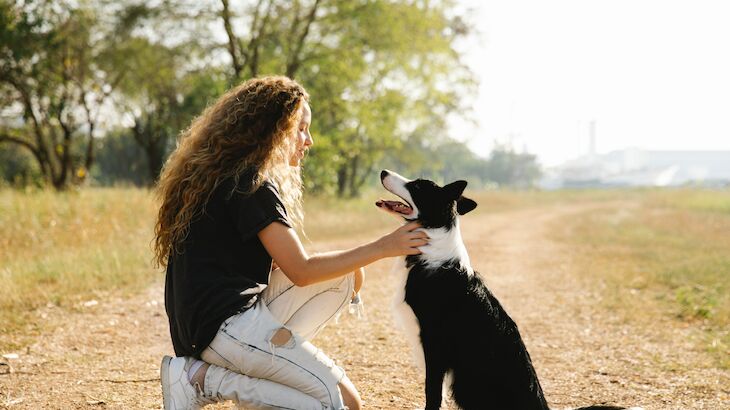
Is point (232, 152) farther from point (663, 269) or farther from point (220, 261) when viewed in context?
point (663, 269)

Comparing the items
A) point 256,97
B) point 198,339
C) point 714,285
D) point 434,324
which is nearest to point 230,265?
point 198,339

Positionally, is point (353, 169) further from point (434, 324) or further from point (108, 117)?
point (434, 324)

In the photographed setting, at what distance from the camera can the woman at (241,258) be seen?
276 centimetres

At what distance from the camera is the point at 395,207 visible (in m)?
3.08

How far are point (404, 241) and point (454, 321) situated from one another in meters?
0.48

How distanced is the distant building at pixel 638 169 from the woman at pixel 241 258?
10273cm

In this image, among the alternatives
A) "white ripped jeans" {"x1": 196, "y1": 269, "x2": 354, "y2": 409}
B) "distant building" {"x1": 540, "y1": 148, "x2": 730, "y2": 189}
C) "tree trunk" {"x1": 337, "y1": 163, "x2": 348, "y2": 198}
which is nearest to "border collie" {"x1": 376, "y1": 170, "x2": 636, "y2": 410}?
"white ripped jeans" {"x1": 196, "y1": 269, "x2": 354, "y2": 409}

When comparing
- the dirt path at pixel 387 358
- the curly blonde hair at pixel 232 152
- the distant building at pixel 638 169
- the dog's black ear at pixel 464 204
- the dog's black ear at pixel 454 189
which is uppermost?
the curly blonde hair at pixel 232 152

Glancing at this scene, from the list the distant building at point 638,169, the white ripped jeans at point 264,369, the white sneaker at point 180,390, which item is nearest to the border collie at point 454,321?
the white ripped jeans at point 264,369

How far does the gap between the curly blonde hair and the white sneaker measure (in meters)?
0.54

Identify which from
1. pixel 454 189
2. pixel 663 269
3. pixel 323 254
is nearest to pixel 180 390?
pixel 323 254

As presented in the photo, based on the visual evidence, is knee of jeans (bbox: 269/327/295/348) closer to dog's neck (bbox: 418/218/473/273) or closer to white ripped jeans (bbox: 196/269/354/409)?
white ripped jeans (bbox: 196/269/354/409)

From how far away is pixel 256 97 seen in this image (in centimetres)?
301

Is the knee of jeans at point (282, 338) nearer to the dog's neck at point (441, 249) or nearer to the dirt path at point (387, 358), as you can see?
the dog's neck at point (441, 249)
